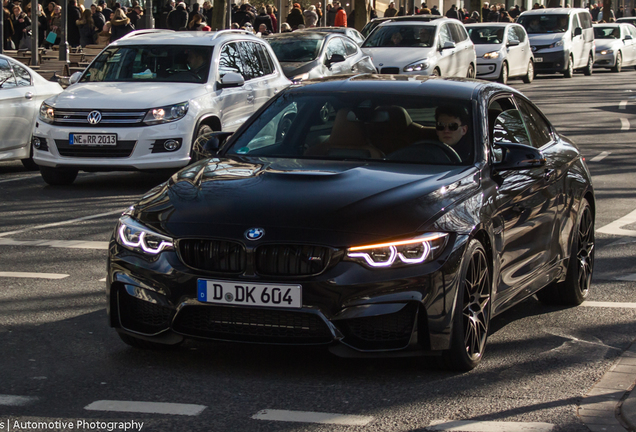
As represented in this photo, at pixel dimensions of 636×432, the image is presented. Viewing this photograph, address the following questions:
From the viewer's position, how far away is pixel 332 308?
5.11 m

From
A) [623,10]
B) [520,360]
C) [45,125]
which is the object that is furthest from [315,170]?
[623,10]

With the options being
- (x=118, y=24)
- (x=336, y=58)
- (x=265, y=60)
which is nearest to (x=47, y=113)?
(x=265, y=60)

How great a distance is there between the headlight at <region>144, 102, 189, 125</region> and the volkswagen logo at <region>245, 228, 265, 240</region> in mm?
7651

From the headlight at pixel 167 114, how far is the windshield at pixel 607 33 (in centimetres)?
3084

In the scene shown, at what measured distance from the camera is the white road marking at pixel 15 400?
15.9ft

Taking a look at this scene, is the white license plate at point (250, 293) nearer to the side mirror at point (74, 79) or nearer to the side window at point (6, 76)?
the side mirror at point (74, 79)

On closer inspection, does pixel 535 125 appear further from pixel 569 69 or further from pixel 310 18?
pixel 569 69

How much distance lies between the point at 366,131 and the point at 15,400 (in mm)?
2598

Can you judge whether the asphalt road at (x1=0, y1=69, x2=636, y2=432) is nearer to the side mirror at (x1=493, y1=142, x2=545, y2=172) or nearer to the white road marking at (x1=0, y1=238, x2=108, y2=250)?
the white road marking at (x1=0, y1=238, x2=108, y2=250)

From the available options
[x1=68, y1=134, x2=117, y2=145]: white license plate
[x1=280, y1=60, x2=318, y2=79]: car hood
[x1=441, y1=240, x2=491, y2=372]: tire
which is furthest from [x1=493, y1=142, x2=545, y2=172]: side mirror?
[x1=280, y1=60, x2=318, y2=79]: car hood

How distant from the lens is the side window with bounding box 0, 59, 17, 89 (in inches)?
543

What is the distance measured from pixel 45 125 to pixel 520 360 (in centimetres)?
839

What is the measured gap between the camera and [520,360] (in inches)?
230

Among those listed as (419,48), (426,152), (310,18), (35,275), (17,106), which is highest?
(310,18)
